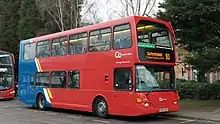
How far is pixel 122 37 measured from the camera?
51.8 ft

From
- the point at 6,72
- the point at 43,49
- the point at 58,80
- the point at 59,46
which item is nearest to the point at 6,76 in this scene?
the point at 6,72

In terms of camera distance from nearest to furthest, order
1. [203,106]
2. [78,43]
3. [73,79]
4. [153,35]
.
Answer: [153,35], [78,43], [73,79], [203,106]

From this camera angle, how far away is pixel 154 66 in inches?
617

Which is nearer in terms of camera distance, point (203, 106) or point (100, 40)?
point (100, 40)

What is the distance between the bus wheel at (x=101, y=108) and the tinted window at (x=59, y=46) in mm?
3827

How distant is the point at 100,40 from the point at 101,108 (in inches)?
120

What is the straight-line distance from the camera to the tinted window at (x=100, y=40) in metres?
16.6

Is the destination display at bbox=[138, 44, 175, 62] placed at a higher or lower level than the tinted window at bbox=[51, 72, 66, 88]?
higher

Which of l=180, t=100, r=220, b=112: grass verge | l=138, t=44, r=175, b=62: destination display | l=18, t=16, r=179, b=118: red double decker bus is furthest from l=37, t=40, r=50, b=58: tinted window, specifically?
l=180, t=100, r=220, b=112: grass verge

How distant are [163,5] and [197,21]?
82.1 inches

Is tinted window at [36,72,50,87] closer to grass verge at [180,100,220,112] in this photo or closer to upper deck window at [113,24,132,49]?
upper deck window at [113,24,132,49]

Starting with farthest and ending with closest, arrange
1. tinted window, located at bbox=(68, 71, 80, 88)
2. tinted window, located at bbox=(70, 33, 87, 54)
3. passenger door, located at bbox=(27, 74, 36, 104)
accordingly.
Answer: passenger door, located at bbox=(27, 74, 36, 104), tinted window, located at bbox=(68, 71, 80, 88), tinted window, located at bbox=(70, 33, 87, 54)

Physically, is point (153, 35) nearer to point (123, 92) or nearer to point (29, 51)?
point (123, 92)

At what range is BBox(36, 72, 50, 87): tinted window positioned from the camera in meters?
21.2
